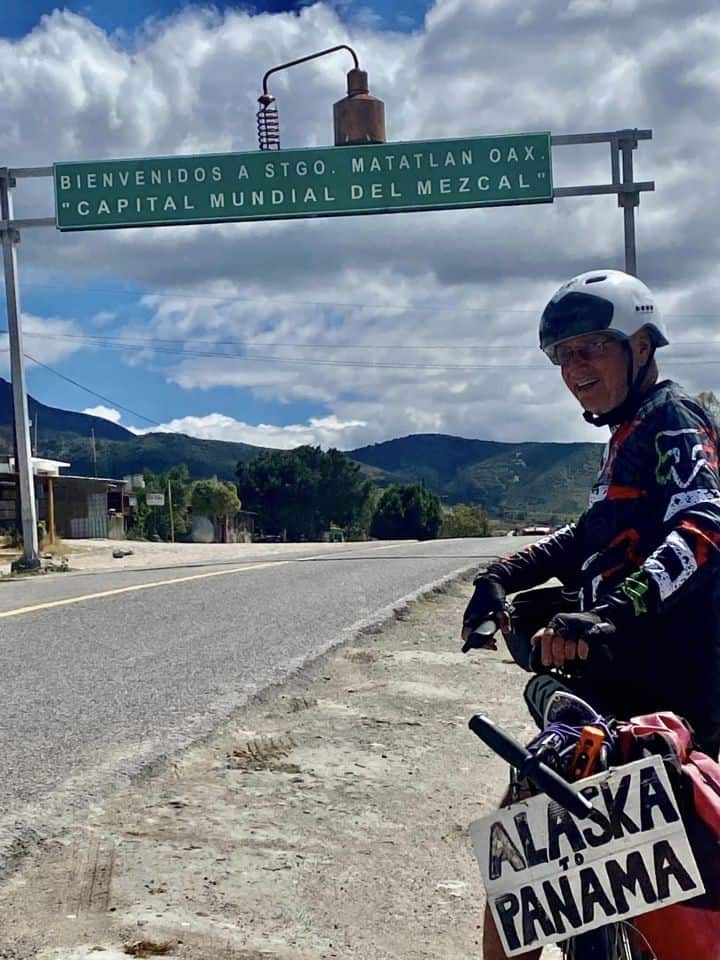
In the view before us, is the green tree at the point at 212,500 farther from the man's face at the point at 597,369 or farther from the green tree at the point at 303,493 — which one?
the man's face at the point at 597,369

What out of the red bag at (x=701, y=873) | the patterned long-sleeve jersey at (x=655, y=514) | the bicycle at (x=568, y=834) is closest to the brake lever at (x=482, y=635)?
the patterned long-sleeve jersey at (x=655, y=514)

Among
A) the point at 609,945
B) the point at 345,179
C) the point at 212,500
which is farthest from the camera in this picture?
the point at 212,500

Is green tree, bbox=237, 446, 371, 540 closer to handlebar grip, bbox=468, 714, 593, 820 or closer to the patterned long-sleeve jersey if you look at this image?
the patterned long-sleeve jersey

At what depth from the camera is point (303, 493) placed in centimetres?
10656

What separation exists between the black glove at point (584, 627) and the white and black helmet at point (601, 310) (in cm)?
74

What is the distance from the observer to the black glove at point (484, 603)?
2.72m

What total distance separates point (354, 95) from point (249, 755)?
14792 mm

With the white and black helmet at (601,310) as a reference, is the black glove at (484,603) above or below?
below

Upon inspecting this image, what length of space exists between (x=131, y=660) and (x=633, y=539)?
19.9 ft

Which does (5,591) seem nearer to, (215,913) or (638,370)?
(215,913)

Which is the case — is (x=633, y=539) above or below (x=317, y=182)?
below

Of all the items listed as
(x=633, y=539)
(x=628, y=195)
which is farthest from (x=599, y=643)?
(x=628, y=195)

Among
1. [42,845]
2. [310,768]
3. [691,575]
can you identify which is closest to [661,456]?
[691,575]

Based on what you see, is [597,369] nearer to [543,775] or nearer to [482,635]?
[482,635]
